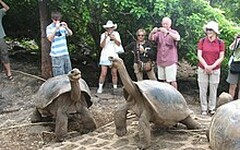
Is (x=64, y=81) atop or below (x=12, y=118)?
atop

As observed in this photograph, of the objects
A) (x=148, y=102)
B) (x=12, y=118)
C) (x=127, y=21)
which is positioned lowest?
(x=12, y=118)

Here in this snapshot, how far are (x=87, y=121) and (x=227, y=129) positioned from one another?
3054 mm

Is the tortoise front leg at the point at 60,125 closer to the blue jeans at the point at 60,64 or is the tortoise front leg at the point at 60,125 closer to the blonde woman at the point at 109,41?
the blue jeans at the point at 60,64

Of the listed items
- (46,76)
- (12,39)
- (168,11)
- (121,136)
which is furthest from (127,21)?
(12,39)

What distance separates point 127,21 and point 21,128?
3.42 meters

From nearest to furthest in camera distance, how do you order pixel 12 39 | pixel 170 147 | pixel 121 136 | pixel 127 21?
pixel 170 147, pixel 121 136, pixel 127 21, pixel 12 39

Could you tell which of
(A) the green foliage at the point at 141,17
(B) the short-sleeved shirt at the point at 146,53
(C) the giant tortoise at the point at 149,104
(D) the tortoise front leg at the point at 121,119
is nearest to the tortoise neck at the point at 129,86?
(C) the giant tortoise at the point at 149,104

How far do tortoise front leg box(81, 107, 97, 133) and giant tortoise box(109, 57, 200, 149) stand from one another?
1.94 ft

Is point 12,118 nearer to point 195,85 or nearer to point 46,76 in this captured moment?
point 46,76

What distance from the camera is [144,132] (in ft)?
18.9

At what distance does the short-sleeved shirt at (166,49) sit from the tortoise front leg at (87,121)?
183cm

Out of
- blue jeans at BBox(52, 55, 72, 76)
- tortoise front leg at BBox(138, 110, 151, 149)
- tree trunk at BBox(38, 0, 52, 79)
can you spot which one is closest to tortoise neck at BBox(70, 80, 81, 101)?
tortoise front leg at BBox(138, 110, 151, 149)

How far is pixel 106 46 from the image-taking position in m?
8.35

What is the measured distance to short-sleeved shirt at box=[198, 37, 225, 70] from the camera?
728 centimetres
